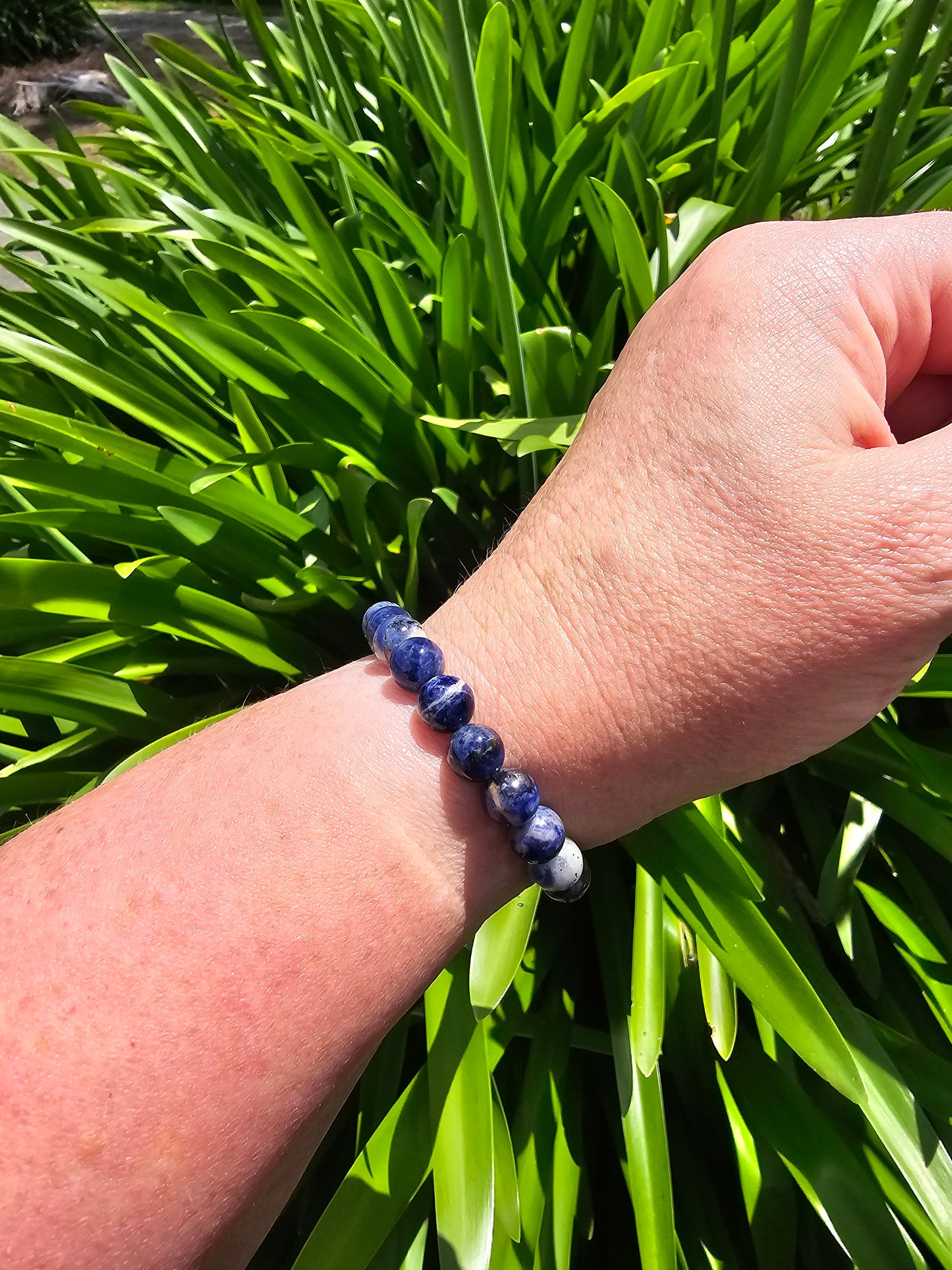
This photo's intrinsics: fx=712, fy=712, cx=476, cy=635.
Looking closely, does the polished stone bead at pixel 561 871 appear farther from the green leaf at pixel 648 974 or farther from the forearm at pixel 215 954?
the green leaf at pixel 648 974

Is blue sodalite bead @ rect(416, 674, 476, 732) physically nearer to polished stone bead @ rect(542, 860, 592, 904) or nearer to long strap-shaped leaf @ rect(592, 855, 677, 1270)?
polished stone bead @ rect(542, 860, 592, 904)

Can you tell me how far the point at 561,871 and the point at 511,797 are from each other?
0.26 feet

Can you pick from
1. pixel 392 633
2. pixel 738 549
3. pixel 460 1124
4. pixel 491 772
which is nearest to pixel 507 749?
pixel 491 772

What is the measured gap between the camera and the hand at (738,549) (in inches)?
20.7

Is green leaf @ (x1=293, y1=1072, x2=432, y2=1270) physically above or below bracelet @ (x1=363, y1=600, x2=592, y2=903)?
below

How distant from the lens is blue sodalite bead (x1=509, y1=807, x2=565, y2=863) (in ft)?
1.88

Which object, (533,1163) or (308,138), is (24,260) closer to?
(308,138)

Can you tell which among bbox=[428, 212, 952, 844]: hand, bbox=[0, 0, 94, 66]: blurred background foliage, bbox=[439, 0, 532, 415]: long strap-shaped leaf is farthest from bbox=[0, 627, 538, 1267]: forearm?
bbox=[0, 0, 94, 66]: blurred background foliage

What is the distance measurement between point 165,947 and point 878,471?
615mm

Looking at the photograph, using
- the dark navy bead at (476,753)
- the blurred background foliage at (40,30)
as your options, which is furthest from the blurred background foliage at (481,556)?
the blurred background foliage at (40,30)

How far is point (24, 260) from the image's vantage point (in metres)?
1.08

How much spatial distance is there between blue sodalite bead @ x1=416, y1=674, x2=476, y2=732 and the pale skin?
29 mm

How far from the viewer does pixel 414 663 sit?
1.96ft

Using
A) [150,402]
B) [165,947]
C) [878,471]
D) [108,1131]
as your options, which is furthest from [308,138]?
[108,1131]
